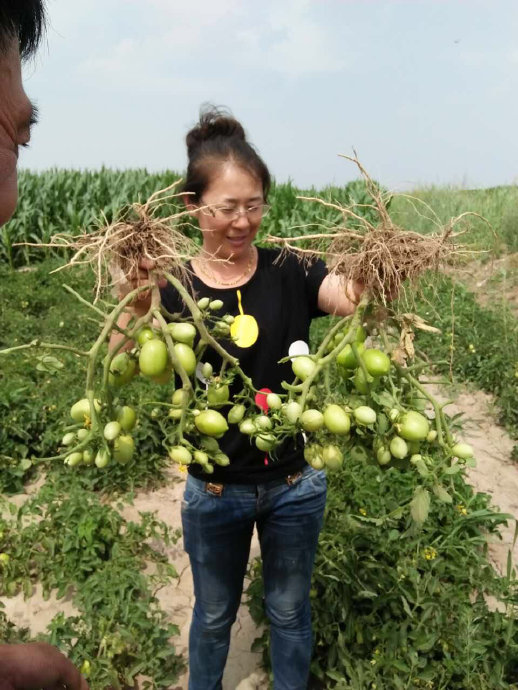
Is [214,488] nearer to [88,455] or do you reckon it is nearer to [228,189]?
[88,455]

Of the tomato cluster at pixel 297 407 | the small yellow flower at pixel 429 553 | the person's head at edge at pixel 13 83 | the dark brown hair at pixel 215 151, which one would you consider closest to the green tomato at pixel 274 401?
the tomato cluster at pixel 297 407

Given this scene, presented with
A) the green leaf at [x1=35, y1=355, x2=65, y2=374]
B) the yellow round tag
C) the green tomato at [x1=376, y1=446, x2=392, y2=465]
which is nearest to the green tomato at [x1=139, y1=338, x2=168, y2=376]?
the green leaf at [x1=35, y1=355, x2=65, y2=374]

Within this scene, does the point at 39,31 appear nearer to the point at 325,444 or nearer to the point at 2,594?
the point at 325,444

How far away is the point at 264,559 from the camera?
1.95 m

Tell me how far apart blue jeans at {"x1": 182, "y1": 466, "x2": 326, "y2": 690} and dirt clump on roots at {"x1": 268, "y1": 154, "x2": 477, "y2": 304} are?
2.56ft

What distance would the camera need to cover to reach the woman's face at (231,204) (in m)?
1.76

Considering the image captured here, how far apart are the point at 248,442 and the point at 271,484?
0.16 metres

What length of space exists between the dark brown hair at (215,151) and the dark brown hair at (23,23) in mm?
851

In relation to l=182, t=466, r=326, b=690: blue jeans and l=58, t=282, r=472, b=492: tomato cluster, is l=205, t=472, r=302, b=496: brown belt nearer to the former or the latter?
l=182, t=466, r=326, b=690: blue jeans

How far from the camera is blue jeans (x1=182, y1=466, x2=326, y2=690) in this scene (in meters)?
1.83

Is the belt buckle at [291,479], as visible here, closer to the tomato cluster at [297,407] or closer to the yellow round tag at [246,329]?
the yellow round tag at [246,329]

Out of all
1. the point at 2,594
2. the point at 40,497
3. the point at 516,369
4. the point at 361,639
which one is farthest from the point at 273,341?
the point at 516,369

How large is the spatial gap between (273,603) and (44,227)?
8752 millimetres

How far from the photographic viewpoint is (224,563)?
1.90m
